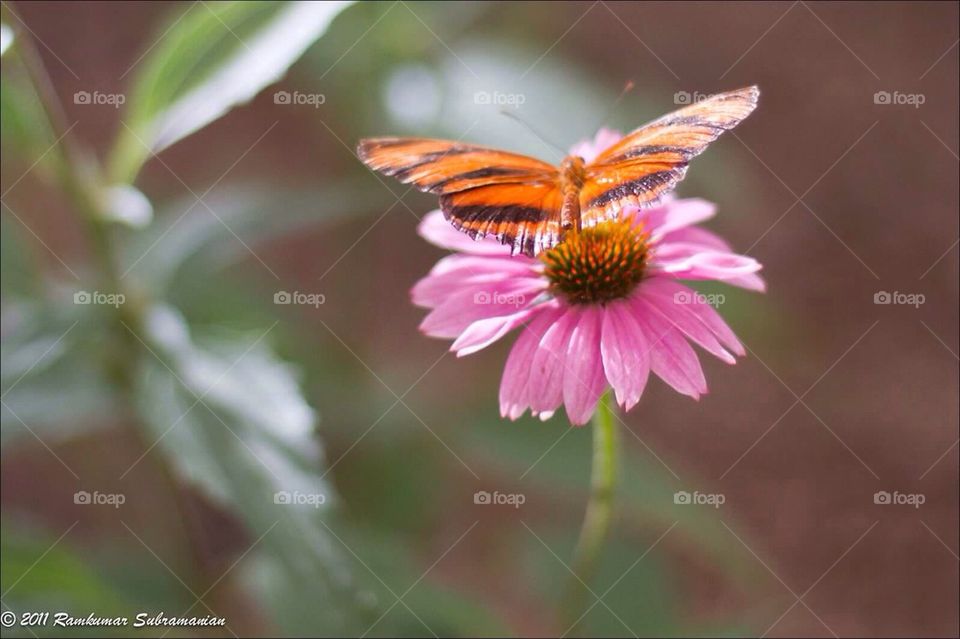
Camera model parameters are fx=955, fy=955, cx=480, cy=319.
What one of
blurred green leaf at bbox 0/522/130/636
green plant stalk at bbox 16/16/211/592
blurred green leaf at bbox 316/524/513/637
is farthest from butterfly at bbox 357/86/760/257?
blurred green leaf at bbox 0/522/130/636

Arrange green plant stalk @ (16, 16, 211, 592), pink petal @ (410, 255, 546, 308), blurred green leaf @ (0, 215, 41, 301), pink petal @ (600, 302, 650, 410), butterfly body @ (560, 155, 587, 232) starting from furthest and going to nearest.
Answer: blurred green leaf @ (0, 215, 41, 301) < green plant stalk @ (16, 16, 211, 592) < pink petal @ (410, 255, 546, 308) < butterfly body @ (560, 155, 587, 232) < pink petal @ (600, 302, 650, 410)

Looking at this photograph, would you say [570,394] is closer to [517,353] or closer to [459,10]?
[517,353]

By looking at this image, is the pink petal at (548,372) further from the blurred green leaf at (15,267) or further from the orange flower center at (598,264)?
the blurred green leaf at (15,267)

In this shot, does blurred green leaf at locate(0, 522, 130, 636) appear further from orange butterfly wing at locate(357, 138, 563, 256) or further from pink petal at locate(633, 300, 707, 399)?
pink petal at locate(633, 300, 707, 399)

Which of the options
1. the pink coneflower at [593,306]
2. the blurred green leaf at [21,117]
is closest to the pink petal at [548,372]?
the pink coneflower at [593,306]

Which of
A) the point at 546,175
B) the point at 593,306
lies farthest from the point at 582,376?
the point at 546,175

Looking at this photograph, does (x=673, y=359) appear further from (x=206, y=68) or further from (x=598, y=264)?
(x=206, y=68)

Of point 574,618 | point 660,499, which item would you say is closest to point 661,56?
point 660,499
